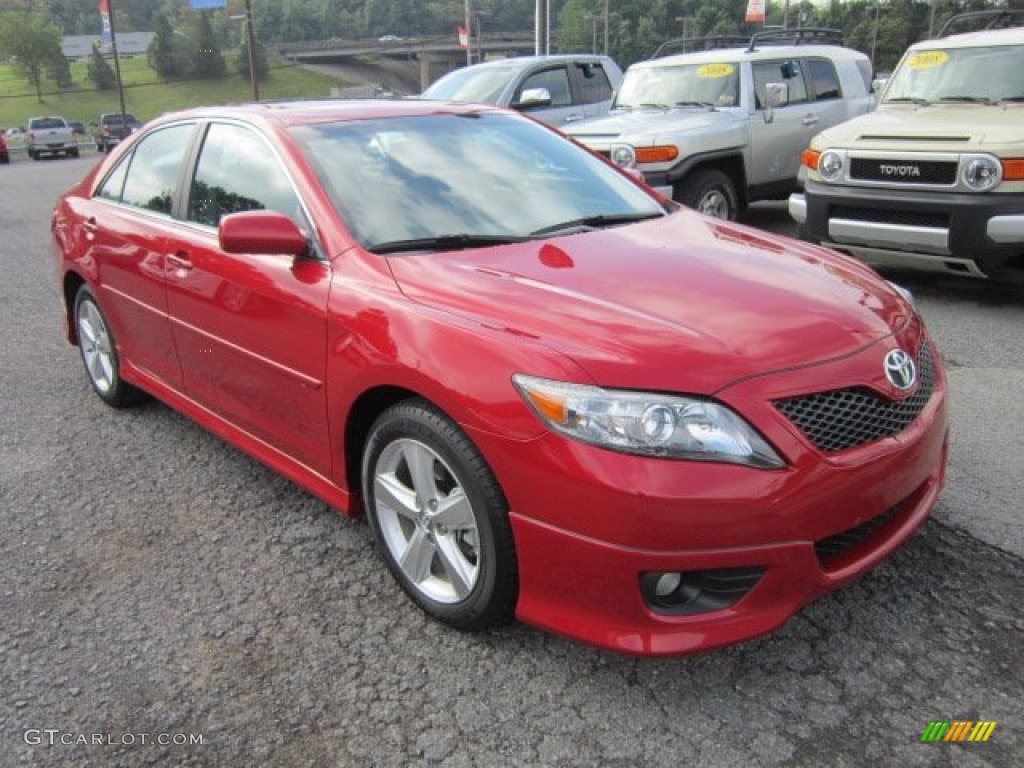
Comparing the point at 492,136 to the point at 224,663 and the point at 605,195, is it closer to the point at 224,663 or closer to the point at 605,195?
the point at 605,195

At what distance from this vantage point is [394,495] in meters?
2.78

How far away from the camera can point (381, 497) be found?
112 inches

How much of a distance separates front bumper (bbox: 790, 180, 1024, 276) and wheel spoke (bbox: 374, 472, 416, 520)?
4.60 metres

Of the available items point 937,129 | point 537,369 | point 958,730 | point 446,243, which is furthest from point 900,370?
point 937,129

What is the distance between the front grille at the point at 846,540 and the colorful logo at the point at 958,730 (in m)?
0.47

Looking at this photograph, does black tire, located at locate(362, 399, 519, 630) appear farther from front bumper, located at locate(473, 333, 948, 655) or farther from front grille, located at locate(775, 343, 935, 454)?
front grille, located at locate(775, 343, 935, 454)

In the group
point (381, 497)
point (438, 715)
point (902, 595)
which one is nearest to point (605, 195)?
point (381, 497)

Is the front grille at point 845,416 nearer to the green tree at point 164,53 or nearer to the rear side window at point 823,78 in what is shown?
the rear side window at point 823,78

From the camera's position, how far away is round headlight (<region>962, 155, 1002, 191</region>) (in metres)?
5.59

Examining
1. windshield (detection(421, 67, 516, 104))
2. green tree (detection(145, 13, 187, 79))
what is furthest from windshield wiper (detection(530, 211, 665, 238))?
green tree (detection(145, 13, 187, 79))

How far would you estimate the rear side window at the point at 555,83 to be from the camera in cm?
1041

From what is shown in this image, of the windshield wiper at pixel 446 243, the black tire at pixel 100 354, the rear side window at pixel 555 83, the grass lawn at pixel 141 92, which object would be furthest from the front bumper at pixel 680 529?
the grass lawn at pixel 141 92

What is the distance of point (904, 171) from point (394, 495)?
4.84m

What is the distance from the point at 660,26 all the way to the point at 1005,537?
8365 centimetres
